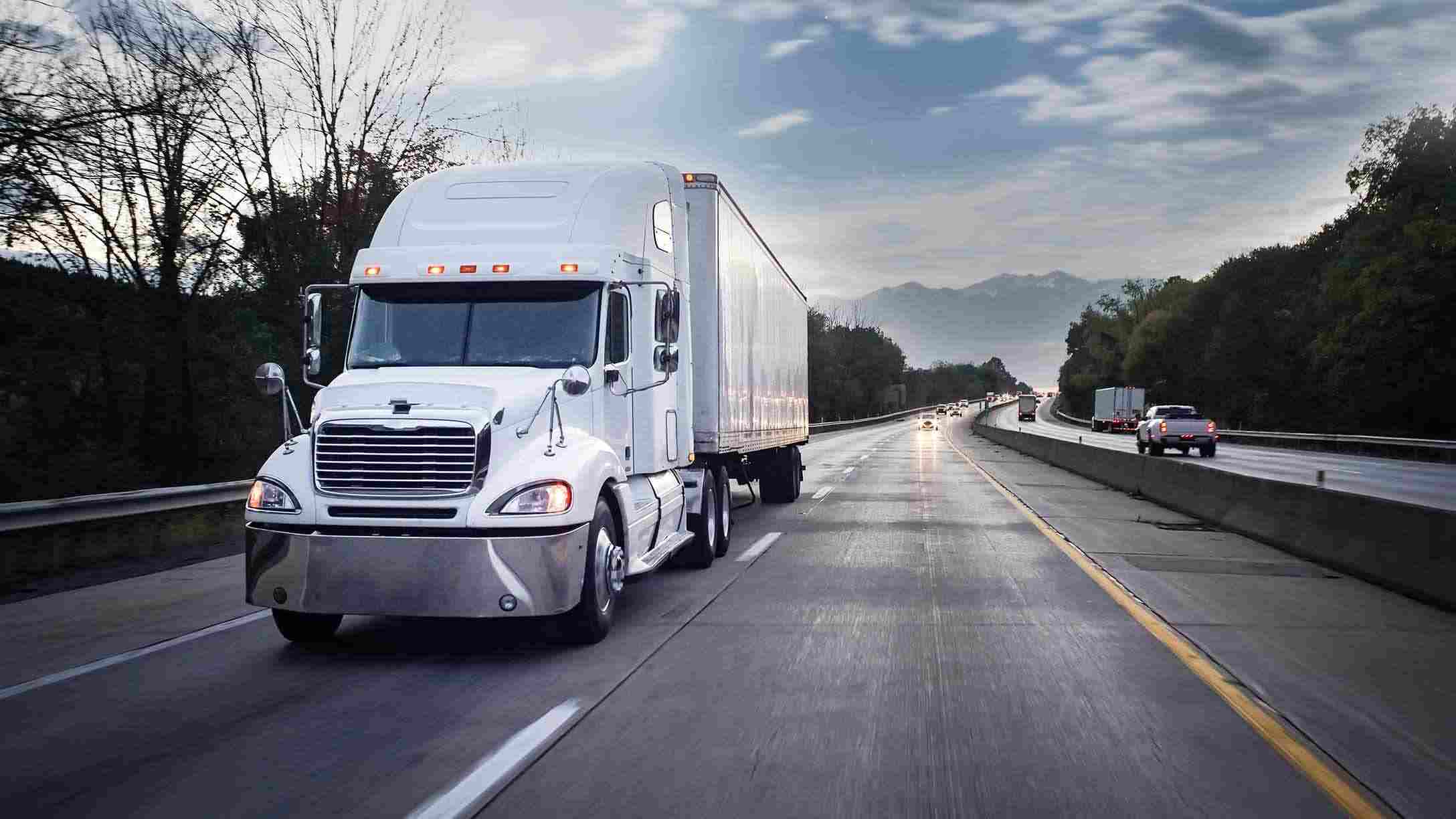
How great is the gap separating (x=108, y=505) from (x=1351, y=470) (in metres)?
30.9

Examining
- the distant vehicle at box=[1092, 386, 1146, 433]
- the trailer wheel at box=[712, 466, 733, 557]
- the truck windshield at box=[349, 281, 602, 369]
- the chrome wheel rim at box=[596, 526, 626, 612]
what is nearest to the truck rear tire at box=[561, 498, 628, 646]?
the chrome wheel rim at box=[596, 526, 626, 612]

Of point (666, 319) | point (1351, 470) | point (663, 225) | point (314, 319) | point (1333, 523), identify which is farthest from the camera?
point (1351, 470)

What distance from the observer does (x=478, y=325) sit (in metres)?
8.23

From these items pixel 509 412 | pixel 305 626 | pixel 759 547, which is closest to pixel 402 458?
pixel 509 412

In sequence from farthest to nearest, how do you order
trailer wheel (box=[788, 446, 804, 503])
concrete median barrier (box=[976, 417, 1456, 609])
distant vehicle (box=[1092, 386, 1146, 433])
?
distant vehicle (box=[1092, 386, 1146, 433])
trailer wheel (box=[788, 446, 804, 503])
concrete median barrier (box=[976, 417, 1456, 609])

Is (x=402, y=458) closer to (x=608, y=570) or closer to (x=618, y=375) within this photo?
(x=608, y=570)

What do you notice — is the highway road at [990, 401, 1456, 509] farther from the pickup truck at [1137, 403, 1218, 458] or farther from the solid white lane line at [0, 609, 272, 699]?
the solid white lane line at [0, 609, 272, 699]

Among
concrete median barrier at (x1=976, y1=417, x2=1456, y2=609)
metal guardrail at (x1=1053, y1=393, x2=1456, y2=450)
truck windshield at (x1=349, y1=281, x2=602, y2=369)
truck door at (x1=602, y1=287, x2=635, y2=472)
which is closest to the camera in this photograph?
truck windshield at (x1=349, y1=281, x2=602, y2=369)

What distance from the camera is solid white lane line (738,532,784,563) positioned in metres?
12.2

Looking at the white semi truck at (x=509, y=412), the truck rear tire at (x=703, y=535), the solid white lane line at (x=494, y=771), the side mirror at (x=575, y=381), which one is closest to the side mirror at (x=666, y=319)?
the white semi truck at (x=509, y=412)

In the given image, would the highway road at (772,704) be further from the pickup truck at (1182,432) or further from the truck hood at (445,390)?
the pickup truck at (1182,432)

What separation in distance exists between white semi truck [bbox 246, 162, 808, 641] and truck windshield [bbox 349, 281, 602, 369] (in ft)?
0.05

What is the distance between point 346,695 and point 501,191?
4421 millimetres

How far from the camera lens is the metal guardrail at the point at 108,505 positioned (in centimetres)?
963
